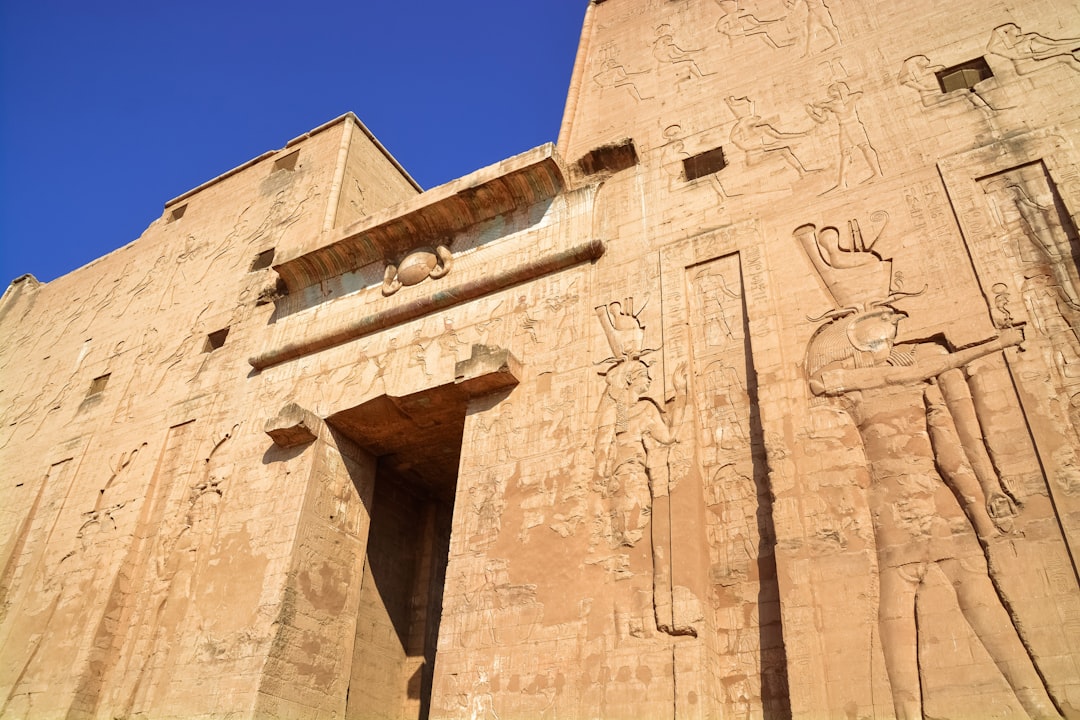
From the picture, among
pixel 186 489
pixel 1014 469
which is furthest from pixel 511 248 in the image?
pixel 1014 469

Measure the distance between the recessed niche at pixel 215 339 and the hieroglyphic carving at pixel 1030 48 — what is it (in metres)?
9.65

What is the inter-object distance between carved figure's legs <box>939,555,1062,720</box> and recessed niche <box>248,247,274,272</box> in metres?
9.79

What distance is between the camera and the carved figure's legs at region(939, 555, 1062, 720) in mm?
4789

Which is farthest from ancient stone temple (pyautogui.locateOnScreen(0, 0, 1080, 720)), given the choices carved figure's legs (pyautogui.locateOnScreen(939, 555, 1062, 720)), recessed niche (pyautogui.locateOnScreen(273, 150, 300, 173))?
recessed niche (pyautogui.locateOnScreen(273, 150, 300, 173))

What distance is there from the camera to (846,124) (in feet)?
26.6

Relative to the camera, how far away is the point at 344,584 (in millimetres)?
8914

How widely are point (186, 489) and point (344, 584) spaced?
2.50 metres

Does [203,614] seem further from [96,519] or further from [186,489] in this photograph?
[96,519]

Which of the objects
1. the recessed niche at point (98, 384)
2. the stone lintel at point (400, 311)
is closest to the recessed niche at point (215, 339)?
the stone lintel at point (400, 311)

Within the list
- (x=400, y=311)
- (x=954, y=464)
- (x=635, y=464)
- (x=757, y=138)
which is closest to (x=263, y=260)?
(x=400, y=311)

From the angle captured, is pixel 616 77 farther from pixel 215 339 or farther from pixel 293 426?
pixel 215 339

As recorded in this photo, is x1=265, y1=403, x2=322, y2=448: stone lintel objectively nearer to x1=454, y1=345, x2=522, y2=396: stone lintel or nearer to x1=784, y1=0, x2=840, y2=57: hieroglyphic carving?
x1=454, y1=345, x2=522, y2=396: stone lintel

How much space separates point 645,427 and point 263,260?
7370 millimetres

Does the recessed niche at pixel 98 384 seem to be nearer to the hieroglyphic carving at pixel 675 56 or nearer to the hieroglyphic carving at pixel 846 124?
the hieroglyphic carving at pixel 675 56
